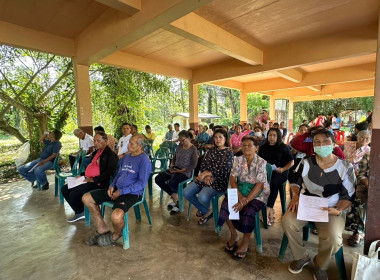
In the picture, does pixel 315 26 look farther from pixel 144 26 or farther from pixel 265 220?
pixel 265 220

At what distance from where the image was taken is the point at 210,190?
2670 mm

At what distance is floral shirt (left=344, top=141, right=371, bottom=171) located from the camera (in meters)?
2.57

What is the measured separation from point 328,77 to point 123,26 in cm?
710

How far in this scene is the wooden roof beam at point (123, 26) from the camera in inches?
101

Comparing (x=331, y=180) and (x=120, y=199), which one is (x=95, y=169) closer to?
(x=120, y=199)

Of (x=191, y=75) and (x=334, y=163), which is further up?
(x=191, y=75)

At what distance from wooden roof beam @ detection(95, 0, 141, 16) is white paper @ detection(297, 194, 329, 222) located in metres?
3.04

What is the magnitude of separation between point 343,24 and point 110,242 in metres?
5.09

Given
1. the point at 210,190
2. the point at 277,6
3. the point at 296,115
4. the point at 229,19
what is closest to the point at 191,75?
the point at 229,19

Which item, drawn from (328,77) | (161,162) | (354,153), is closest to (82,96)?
(161,162)

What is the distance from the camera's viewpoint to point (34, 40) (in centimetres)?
402

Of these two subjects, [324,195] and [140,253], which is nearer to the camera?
[324,195]

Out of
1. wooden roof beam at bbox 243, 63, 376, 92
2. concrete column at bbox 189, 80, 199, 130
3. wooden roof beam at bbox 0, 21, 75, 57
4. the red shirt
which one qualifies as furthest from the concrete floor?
wooden roof beam at bbox 243, 63, 376, 92

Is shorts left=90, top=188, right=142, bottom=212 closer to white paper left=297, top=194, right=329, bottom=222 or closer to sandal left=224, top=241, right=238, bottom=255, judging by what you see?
sandal left=224, top=241, right=238, bottom=255
